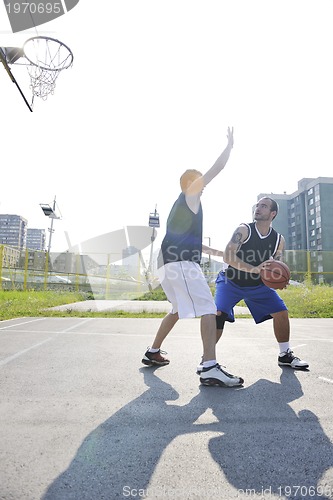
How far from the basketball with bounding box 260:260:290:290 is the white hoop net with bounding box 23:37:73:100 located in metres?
9.94

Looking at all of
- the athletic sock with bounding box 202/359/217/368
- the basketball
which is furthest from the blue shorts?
the athletic sock with bounding box 202/359/217/368

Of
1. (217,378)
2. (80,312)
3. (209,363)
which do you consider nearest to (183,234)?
(209,363)

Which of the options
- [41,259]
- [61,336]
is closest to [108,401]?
[61,336]

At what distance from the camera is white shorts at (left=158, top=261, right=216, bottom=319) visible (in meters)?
3.26

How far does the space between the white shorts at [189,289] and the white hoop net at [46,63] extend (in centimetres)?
972

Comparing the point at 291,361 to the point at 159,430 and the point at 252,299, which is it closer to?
the point at 252,299

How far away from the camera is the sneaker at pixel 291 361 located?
367 centimetres

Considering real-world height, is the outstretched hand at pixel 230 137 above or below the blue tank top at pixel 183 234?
above

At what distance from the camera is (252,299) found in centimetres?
398

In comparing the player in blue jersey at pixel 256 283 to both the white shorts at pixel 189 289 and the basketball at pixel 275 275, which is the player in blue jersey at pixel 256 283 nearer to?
the basketball at pixel 275 275

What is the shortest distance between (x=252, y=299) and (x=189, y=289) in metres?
1.02

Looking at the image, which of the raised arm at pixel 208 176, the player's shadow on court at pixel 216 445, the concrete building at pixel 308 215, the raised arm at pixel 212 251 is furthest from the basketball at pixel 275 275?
the concrete building at pixel 308 215

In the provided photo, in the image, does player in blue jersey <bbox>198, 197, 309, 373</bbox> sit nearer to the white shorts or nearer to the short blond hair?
the white shorts

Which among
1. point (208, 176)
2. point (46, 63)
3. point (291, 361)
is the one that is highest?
point (46, 63)
